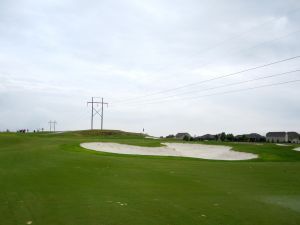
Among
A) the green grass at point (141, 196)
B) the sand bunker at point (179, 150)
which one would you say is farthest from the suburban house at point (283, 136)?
the green grass at point (141, 196)

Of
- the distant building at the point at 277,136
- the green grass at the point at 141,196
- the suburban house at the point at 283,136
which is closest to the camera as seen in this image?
the green grass at the point at 141,196

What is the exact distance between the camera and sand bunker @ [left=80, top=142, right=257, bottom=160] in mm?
35825

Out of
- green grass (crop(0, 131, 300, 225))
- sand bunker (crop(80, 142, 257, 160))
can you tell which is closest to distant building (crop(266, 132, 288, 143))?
sand bunker (crop(80, 142, 257, 160))

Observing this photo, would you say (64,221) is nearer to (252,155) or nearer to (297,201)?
(297,201)

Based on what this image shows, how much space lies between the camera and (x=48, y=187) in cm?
1355

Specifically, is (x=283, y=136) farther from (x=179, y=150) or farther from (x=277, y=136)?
(x=179, y=150)

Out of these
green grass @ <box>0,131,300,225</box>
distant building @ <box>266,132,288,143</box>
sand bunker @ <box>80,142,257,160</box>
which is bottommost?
green grass @ <box>0,131,300,225</box>

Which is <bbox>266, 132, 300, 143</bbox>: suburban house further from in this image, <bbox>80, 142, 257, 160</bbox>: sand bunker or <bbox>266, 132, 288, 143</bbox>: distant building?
<bbox>80, 142, 257, 160</bbox>: sand bunker

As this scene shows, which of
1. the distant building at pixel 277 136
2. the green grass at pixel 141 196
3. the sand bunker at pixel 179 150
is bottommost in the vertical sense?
the green grass at pixel 141 196

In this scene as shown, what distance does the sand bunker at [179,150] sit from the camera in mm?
35825

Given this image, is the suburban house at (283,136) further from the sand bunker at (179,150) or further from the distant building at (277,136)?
Answer: the sand bunker at (179,150)

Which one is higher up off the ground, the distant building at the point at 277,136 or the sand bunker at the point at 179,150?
the distant building at the point at 277,136

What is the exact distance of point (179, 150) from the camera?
4056 cm

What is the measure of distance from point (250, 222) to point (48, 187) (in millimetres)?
7578
